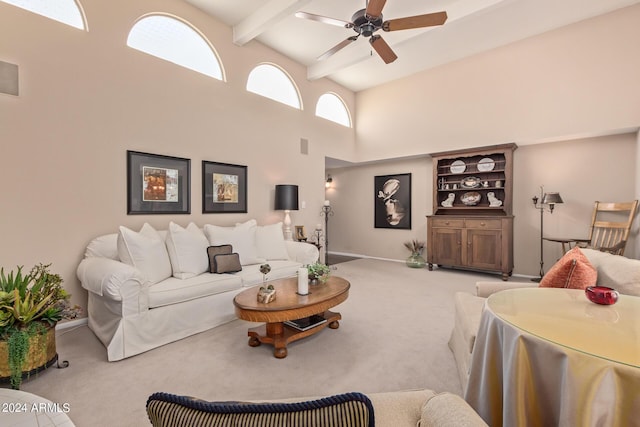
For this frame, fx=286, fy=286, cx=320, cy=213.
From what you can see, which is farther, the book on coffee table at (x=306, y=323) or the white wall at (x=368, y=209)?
the white wall at (x=368, y=209)

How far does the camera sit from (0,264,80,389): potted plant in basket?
1750 millimetres

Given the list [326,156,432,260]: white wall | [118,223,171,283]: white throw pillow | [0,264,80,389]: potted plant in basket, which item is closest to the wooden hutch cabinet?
[326,156,432,260]: white wall

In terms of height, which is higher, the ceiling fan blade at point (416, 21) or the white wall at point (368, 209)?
the ceiling fan blade at point (416, 21)

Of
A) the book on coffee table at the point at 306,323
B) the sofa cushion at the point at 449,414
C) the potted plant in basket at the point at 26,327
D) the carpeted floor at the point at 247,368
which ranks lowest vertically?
the carpeted floor at the point at 247,368

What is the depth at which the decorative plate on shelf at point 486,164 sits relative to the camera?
511 centimetres

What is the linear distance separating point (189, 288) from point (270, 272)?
97 cm

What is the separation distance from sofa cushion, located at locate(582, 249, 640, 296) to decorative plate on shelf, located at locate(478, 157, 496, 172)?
11.5 ft

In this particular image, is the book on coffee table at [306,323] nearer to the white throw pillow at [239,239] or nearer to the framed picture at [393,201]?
the white throw pillow at [239,239]

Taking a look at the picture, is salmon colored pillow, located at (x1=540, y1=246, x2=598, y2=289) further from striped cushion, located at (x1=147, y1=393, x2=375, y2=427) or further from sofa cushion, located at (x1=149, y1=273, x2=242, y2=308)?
sofa cushion, located at (x1=149, y1=273, x2=242, y2=308)

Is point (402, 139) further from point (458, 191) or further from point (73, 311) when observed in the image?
point (73, 311)

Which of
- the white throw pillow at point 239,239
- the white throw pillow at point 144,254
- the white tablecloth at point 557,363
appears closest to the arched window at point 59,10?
the white throw pillow at point 144,254

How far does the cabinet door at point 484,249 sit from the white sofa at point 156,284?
11.0 feet

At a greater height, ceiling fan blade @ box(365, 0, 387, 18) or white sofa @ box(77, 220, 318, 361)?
ceiling fan blade @ box(365, 0, 387, 18)

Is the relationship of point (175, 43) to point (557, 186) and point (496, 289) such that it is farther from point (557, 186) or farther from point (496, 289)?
point (557, 186)
